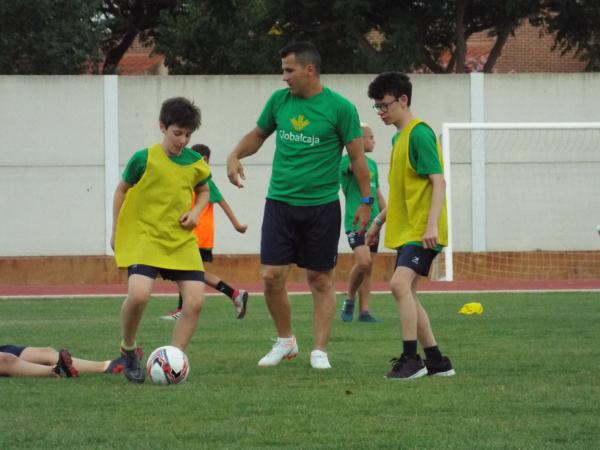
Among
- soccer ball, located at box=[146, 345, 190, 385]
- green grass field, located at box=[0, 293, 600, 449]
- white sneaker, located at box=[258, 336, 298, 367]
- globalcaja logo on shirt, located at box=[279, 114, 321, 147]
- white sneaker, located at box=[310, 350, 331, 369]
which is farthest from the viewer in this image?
white sneaker, located at box=[258, 336, 298, 367]

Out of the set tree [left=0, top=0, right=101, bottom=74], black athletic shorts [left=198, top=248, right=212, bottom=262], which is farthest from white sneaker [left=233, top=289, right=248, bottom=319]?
tree [left=0, top=0, right=101, bottom=74]

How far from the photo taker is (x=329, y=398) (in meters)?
7.62

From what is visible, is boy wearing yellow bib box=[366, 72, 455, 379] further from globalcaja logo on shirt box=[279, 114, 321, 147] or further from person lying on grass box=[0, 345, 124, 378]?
person lying on grass box=[0, 345, 124, 378]

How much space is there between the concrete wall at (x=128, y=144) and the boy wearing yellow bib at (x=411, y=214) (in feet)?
47.4

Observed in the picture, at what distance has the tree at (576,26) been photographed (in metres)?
30.7

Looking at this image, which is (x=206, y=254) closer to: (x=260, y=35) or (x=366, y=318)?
(x=366, y=318)

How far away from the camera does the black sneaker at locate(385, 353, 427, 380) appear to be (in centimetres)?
853

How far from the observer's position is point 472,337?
1167cm

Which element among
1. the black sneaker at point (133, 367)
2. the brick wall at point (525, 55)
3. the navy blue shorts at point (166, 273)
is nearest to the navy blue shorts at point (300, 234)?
the navy blue shorts at point (166, 273)

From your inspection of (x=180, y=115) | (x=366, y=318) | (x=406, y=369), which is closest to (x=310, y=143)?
(x=180, y=115)

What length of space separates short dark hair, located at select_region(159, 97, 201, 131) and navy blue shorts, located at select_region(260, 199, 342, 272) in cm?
101

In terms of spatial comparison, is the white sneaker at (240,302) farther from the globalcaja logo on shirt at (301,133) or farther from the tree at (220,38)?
the tree at (220,38)

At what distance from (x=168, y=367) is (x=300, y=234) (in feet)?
5.12

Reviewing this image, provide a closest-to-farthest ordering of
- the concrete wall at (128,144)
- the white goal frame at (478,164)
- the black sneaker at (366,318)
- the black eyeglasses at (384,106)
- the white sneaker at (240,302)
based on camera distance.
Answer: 1. the black eyeglasses at (384,106)
2. the black sneaker at (366,318)
3. the white sneaker at (240,302)
4. the white goal frame at (478,164)
5. the concrete wall at (128,144)
